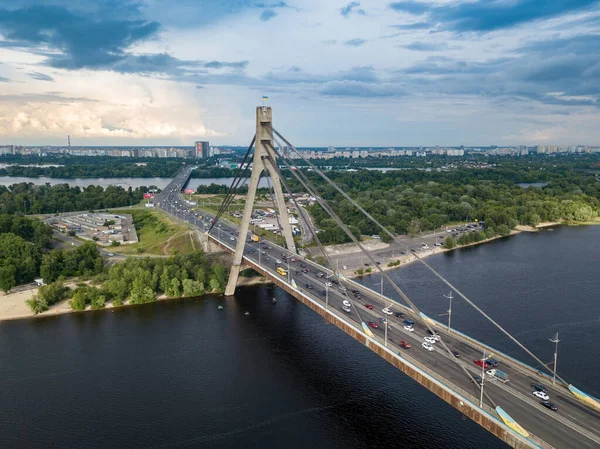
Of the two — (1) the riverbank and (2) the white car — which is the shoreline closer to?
(1) the riverbank

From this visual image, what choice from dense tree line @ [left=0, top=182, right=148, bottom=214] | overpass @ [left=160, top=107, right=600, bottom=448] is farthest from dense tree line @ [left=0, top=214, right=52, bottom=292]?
dense tree line @ [left=0, top=182, right=148, bottom=214]

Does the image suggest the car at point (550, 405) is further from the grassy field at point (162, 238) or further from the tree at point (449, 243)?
the tree at point (449, 243)

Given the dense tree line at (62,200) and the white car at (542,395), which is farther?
the dense tree line at (62,200)

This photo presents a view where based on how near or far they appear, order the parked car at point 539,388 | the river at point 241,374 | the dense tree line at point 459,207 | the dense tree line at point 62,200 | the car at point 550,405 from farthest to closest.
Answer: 1. the dense tree line at point 62,200
2. the dense tree line at point 459,207
3. the river at point 241,374
4. the parked car at point 539,388
5. the car at point 550,405

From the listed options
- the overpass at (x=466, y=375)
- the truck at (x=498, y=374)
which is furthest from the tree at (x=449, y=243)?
the truck at (x=498, y=374)

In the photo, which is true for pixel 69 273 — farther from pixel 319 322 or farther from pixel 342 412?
pixel 342 412

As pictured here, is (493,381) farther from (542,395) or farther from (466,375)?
(542,395)
